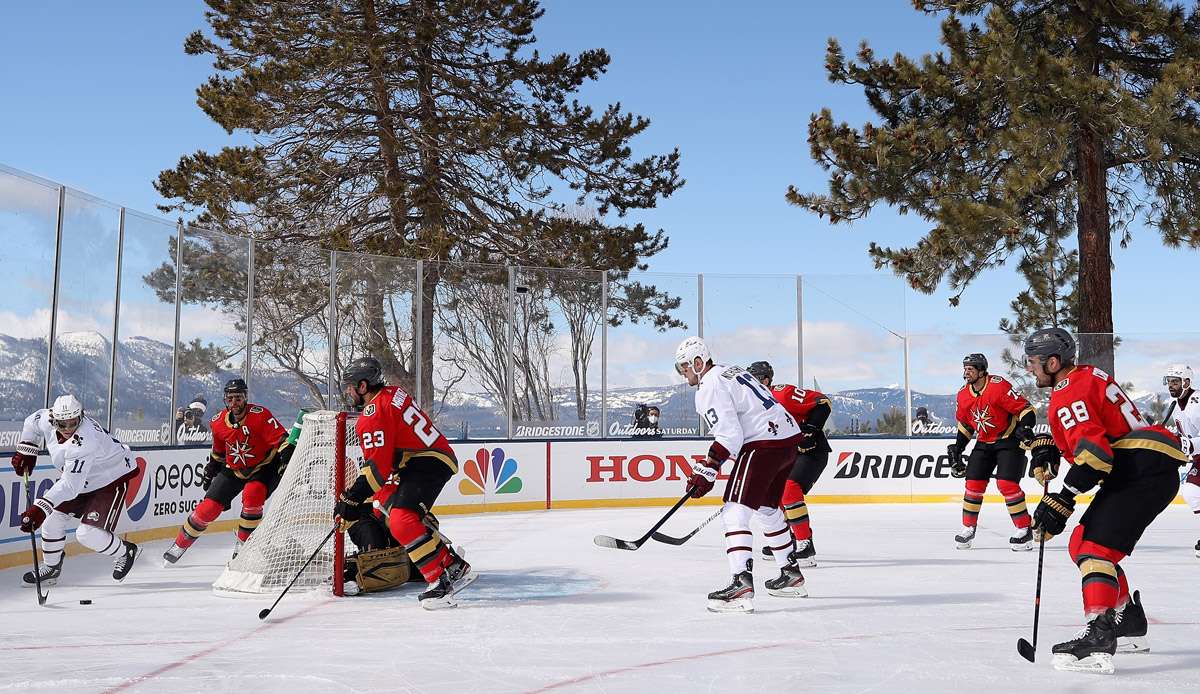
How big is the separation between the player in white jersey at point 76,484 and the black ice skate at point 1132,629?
5.76m

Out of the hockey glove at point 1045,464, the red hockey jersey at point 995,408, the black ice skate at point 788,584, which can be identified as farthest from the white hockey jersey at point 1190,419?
the black ice skate at point 788,584

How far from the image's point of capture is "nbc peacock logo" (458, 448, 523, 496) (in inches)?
499

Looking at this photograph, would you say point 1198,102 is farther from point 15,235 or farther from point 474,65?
point 15,235

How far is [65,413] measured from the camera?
6.63 meters

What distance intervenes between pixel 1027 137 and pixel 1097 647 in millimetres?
13772

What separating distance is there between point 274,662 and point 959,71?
54.1 ft

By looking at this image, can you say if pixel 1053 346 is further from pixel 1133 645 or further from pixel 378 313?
pixel 378 313

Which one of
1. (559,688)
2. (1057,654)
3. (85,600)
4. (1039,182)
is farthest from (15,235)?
(1039,182)

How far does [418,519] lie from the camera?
19.1ft

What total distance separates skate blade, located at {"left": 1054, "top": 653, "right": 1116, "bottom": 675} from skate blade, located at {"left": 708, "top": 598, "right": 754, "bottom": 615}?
1701 millimetres

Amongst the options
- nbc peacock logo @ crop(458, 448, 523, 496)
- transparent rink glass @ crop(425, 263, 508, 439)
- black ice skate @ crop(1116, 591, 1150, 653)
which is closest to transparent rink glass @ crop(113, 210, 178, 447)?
nbc peacock logo @ crop(458, 448, 523, 496)

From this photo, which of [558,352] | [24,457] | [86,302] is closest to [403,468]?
[24,457]

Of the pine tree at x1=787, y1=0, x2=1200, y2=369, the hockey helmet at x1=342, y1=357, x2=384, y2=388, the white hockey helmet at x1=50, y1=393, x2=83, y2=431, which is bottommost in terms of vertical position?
the white hockey helmet at x1=50, y1=393, x2=83, y2=431

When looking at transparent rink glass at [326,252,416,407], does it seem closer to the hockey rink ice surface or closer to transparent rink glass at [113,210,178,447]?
transparent rink glass at [113,210,178,447]
